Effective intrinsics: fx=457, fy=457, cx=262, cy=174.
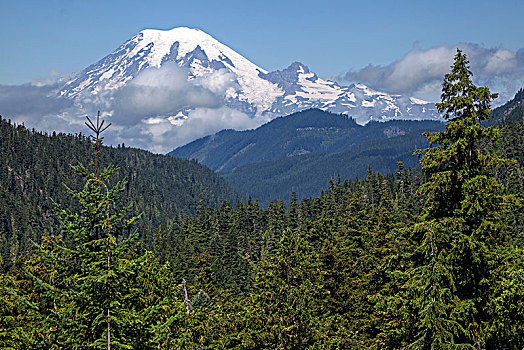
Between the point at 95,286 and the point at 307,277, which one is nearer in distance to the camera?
the point at 95,286

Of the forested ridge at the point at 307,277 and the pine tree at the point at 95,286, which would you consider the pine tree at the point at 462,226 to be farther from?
the pine tree at the point at 95,286

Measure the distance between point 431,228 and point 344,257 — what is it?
929 inches

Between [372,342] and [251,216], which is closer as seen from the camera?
[372,342]

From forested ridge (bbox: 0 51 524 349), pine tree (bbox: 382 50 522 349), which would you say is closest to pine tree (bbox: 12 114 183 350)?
forested ridge (bbox: 0 51 524 349)

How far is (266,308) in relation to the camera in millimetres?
21188

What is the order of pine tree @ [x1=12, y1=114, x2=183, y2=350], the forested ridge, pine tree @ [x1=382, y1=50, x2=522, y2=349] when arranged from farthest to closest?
pine tree @ [x1=382, y1=50, x2=522, y2=349], the forested ridge, pine tree @ [x1=12, y1=114, x2=183, y2=350]

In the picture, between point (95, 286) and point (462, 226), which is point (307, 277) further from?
point (95, 286)

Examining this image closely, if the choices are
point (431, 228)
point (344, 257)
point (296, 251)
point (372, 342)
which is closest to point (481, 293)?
point (431, 228)

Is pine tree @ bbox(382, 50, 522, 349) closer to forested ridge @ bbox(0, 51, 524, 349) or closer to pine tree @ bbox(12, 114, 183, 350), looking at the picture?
forested ridge @ bbox(0, 51, 524, 349)

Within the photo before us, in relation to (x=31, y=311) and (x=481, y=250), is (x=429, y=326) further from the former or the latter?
(x=31, y=311)

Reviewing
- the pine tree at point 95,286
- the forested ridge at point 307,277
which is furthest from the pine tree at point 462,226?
the pine tree at point 95,286

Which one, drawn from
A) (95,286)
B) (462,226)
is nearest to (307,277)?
(462,226)

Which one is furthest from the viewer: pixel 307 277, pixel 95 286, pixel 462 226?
pixel 307 277

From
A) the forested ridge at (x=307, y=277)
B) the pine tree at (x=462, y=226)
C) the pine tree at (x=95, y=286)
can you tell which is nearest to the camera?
the pine tree at (x=95, y=286)
